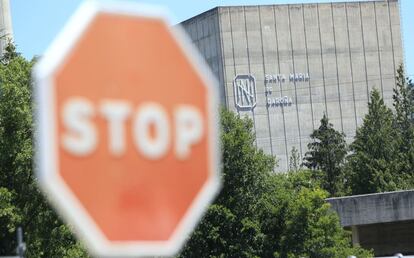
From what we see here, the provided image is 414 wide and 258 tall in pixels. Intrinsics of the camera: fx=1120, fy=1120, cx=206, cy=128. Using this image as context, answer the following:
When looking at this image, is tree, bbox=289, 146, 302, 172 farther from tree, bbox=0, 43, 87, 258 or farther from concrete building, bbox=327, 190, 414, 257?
tree, bbox=0, 43, 87, 258

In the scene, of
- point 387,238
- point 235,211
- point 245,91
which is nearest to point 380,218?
point 235,211

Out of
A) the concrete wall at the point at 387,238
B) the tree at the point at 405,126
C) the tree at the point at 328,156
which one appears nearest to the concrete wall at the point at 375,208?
the concrete wall at the point at 387,238

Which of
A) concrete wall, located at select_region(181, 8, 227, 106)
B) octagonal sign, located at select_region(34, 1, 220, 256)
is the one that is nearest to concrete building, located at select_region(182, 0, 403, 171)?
concrete wall, located at select_region(181, 8, 227, 106)

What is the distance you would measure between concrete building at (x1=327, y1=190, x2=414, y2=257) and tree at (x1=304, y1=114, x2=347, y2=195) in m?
19.3

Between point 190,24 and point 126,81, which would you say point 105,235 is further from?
point 190,24

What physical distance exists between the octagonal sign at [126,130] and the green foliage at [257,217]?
49.3 meters

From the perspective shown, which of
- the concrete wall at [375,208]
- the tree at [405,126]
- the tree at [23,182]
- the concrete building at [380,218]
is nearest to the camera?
the tree at [23,182]

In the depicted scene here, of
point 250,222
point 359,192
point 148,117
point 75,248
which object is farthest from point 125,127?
point 359,192

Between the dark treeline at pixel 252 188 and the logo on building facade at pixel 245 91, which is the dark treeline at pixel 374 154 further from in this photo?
the logo on building facade at pixel 245 91

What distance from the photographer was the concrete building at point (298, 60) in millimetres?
110188

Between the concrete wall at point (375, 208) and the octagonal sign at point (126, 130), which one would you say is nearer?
the octagonal sign at point (126, 130)

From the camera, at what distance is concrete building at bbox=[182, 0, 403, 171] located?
11019cm

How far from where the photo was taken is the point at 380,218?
58.8 metres

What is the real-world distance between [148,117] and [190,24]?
11014 centimetres
